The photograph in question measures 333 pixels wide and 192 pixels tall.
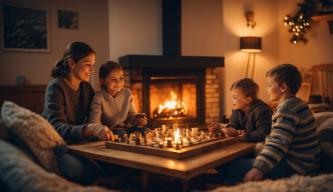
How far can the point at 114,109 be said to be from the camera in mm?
2201

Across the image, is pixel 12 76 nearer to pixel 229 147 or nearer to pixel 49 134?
pixel 49 134

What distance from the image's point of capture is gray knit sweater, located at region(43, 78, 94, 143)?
1.69 metres

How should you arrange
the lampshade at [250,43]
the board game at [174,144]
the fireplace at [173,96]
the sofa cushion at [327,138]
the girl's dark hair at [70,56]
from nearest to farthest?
the board game at [174,144], the sofa cushion at [327,138], the girl's dark hair at [70,56], the fireplace at [173,96], the lampshade at [250,43]

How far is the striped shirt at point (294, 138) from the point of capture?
142 centimetres

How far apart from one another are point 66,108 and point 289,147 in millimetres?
1177

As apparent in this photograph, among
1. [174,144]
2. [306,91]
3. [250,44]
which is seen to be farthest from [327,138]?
[306,91]

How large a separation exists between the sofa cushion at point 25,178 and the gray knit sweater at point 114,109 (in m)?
0.79

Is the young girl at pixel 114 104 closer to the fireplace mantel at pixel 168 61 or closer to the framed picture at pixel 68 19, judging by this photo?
the fireplace mantel at pixel 168 61

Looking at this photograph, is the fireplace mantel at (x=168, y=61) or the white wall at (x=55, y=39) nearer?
the fireplace mantel at (x=168, y=61)

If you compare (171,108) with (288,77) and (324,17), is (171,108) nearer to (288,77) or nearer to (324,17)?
(324,17)

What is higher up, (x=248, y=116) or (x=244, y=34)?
(x=244, y=34)

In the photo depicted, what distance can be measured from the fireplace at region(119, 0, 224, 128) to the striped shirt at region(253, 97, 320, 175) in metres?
2.40

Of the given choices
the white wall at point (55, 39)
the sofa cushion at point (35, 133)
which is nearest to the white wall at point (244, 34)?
the white wall at point (55, 39)

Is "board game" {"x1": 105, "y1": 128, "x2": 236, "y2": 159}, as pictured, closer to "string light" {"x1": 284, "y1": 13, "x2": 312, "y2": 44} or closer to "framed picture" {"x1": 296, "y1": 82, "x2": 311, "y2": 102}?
"framed picture" {"x1": 296, "y1": 82, "x2": 311, "y2": 102}
